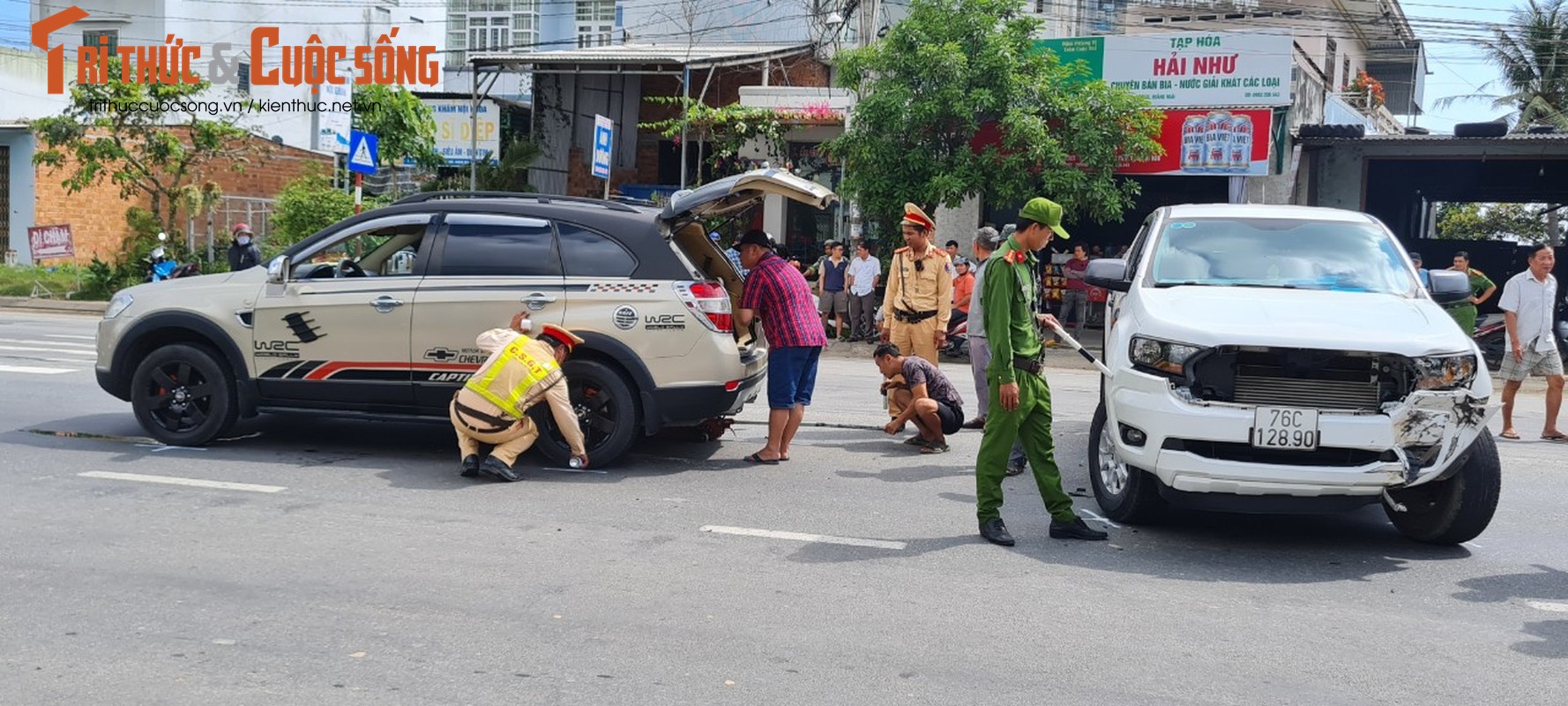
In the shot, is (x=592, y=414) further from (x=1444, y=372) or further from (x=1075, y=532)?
(x=1444, y=372)

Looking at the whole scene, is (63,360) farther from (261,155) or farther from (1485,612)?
(261,155)

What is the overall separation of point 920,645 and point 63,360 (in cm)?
1204

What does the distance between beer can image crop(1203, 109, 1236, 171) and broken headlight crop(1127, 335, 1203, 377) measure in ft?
50.8

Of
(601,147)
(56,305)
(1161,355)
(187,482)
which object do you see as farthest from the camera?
(56,305)

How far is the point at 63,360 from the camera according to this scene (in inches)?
548

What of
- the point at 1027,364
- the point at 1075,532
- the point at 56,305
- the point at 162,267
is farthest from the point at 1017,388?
the point at 56,305

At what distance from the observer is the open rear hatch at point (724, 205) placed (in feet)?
27.1

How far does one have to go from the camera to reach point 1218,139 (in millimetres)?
21141

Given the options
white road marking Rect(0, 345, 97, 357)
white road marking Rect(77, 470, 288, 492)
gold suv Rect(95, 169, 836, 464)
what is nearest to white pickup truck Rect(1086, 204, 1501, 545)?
gold suv Rect(95, 169, 836, 464)

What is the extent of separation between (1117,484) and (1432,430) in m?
1.67

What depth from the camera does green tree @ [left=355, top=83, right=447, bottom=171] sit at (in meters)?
27.1

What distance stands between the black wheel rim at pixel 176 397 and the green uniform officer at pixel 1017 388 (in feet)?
17.5

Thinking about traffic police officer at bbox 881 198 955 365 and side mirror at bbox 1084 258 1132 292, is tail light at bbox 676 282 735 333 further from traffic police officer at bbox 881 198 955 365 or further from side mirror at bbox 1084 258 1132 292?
side mirror at bbox 1084 258 1132 292

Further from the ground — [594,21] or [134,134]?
[594,21]
